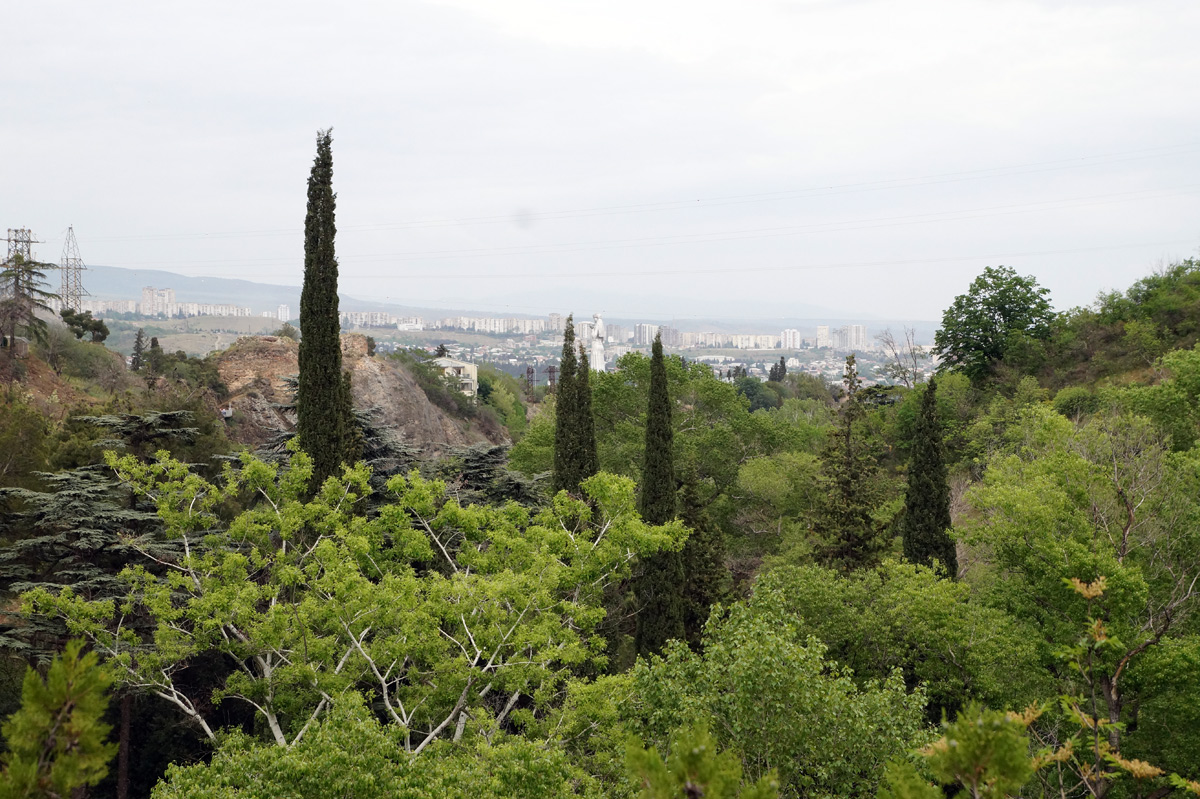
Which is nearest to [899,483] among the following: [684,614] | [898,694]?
[684,614]

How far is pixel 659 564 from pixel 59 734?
17.4m

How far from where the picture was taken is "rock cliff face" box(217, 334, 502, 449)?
31719mm

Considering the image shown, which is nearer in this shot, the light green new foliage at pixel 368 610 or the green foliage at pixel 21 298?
the light green new foliage at pixel 368 610

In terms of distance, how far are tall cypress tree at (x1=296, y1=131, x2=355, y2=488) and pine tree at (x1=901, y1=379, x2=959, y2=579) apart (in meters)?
14.6

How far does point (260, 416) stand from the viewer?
3191 centimetres

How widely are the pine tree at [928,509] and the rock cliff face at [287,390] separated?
53.8 feet

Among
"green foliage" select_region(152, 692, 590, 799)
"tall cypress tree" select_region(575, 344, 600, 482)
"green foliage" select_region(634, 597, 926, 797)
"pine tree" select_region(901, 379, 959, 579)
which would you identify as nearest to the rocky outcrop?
"tall cypress tree" select_region(575, 344, 600, 482)

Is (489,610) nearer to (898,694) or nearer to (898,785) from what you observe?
(898,694)

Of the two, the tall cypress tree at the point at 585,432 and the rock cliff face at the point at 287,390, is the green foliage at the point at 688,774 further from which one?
the rock cliff face at the point at 287,390

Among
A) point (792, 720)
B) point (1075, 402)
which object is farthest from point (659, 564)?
point (1075, 402)

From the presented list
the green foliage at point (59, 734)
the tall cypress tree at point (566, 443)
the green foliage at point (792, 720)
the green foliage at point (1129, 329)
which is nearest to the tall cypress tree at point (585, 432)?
the tall cypress tree at point (566, 443)

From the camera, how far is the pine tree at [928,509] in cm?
2105

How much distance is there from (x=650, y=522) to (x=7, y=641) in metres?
Answer: 14.2

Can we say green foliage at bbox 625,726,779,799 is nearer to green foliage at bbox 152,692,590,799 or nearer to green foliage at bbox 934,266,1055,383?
green foliage at bbox 152,692,590,799
